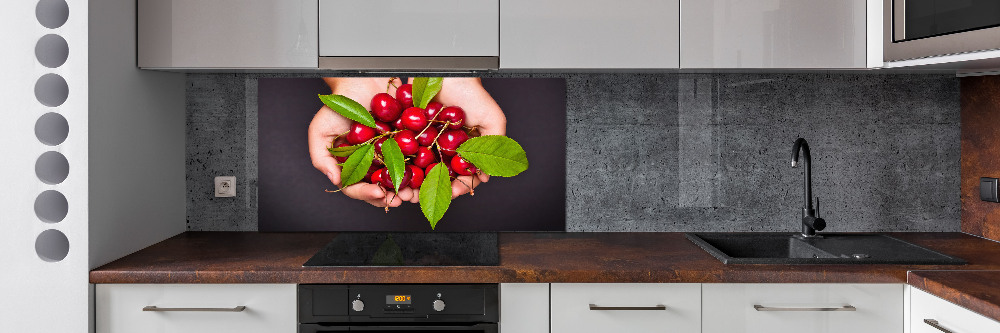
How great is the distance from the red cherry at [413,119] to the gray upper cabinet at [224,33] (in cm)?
40

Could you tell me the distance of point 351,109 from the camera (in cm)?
219

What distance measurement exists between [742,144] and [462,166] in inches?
36.7

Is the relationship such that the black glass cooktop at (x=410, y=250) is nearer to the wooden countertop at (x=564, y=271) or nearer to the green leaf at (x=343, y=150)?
the wooden countertop at (x=564, y=271)

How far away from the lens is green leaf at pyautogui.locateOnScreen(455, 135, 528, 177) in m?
2.22

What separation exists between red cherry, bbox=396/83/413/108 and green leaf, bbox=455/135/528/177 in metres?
0.23

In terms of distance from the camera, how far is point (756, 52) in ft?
6.27

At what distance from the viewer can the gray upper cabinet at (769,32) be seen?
6.26ft

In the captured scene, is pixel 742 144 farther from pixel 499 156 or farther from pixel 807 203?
pixel 499 156

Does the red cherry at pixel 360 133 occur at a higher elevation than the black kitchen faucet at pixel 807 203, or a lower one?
higher

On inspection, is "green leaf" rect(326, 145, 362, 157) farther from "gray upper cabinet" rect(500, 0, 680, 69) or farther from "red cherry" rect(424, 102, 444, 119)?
"gray upper cabinet" rect(500, 0, 680, 69)
